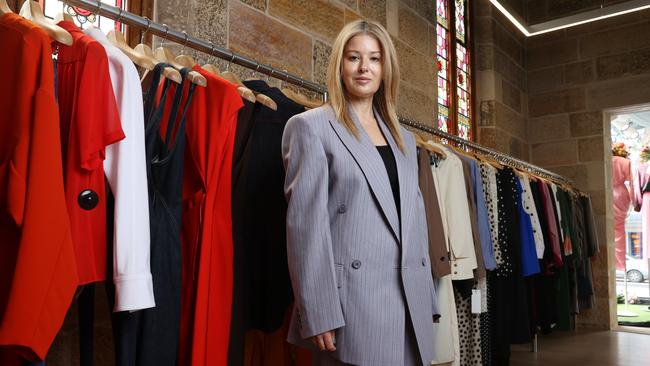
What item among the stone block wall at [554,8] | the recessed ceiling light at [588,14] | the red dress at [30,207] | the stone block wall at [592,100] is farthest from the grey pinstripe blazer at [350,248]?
the stone block wall at [554,8]

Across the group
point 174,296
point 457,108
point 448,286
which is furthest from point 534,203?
point 174,296

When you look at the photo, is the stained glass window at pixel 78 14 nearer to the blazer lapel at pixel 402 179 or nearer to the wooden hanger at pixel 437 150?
the blazer lapel at pixel 402 179

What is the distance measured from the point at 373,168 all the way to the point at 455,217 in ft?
3.72

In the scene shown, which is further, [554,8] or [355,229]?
[554,8]

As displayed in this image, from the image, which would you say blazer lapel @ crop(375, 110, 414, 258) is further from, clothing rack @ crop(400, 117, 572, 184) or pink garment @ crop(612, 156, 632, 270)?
pink garment @ crop(612, 156, 632, 270)

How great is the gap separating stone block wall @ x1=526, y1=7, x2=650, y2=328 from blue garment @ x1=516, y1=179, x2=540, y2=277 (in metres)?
2.75

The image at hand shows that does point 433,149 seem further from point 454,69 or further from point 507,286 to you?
point 454,69

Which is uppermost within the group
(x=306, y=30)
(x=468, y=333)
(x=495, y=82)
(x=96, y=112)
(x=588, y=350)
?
(x=495, y=82)

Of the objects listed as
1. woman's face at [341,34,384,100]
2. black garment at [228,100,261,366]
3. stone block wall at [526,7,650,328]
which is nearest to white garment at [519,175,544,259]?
woman's face at [341,34,384,100]

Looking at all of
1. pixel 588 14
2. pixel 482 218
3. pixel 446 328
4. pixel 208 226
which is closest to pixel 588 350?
pixel 482 218

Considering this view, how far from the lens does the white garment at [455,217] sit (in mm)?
2416

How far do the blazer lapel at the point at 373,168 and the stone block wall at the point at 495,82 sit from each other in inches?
160

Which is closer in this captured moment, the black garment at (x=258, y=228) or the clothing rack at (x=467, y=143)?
the black garment at (x=258, y=228)

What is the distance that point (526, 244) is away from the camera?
10.4ft
